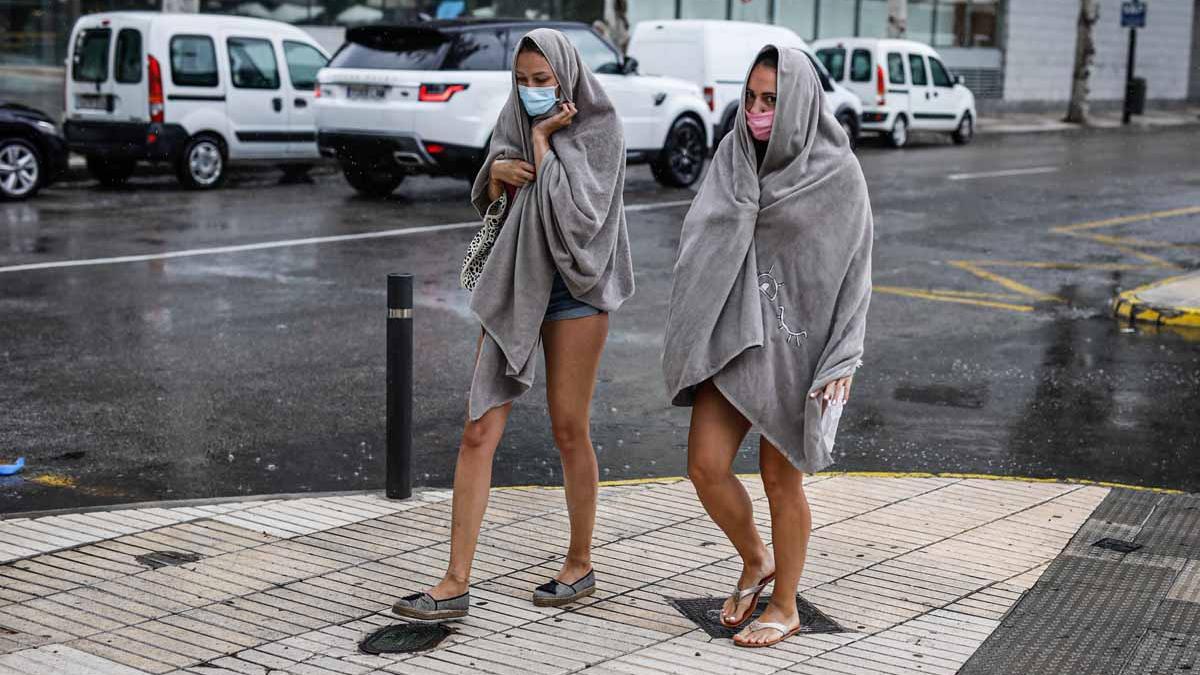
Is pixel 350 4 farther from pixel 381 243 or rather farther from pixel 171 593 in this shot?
pixel 171 593

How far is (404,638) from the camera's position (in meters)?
4.57

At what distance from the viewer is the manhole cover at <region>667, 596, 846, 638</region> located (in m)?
4.73

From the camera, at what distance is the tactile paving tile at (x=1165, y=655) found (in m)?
4.45

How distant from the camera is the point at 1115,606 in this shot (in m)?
4.99

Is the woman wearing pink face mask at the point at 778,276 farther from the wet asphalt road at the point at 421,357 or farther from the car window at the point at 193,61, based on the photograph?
the car window at the point at 193,61

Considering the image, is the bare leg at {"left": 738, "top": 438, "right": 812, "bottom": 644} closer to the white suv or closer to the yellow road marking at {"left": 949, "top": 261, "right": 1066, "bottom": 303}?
the yellow road marking at {"left": 949, "top": 261, "right": 1066, "bottom": 303}

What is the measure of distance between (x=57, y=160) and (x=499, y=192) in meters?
12.5

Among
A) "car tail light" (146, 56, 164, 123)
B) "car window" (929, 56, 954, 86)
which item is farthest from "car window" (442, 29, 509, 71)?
"car window" (929, 56, 954, 86)

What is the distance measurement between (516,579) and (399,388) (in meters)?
1.21

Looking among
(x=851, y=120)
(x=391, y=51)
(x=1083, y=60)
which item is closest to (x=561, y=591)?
(x=391, y=51)

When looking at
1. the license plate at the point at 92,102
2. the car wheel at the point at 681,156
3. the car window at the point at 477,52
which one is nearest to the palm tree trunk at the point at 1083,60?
the car wheel at the point at 681,156

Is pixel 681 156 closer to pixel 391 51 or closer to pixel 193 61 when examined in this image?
pixel 391 51

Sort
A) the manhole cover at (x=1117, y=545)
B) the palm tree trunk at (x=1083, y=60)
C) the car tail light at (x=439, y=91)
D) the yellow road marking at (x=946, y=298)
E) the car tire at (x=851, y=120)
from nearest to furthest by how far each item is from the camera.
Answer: the manhole cover at (x=1117, y=545) → the yellow road marking at (x=946, y=298) → the car tail light at (x=439, y=91) → the car tire at (x=851, y=120) → the palm tree trunk at (x=1083, y=60)

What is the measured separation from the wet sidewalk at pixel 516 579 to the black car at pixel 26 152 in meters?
11.1
